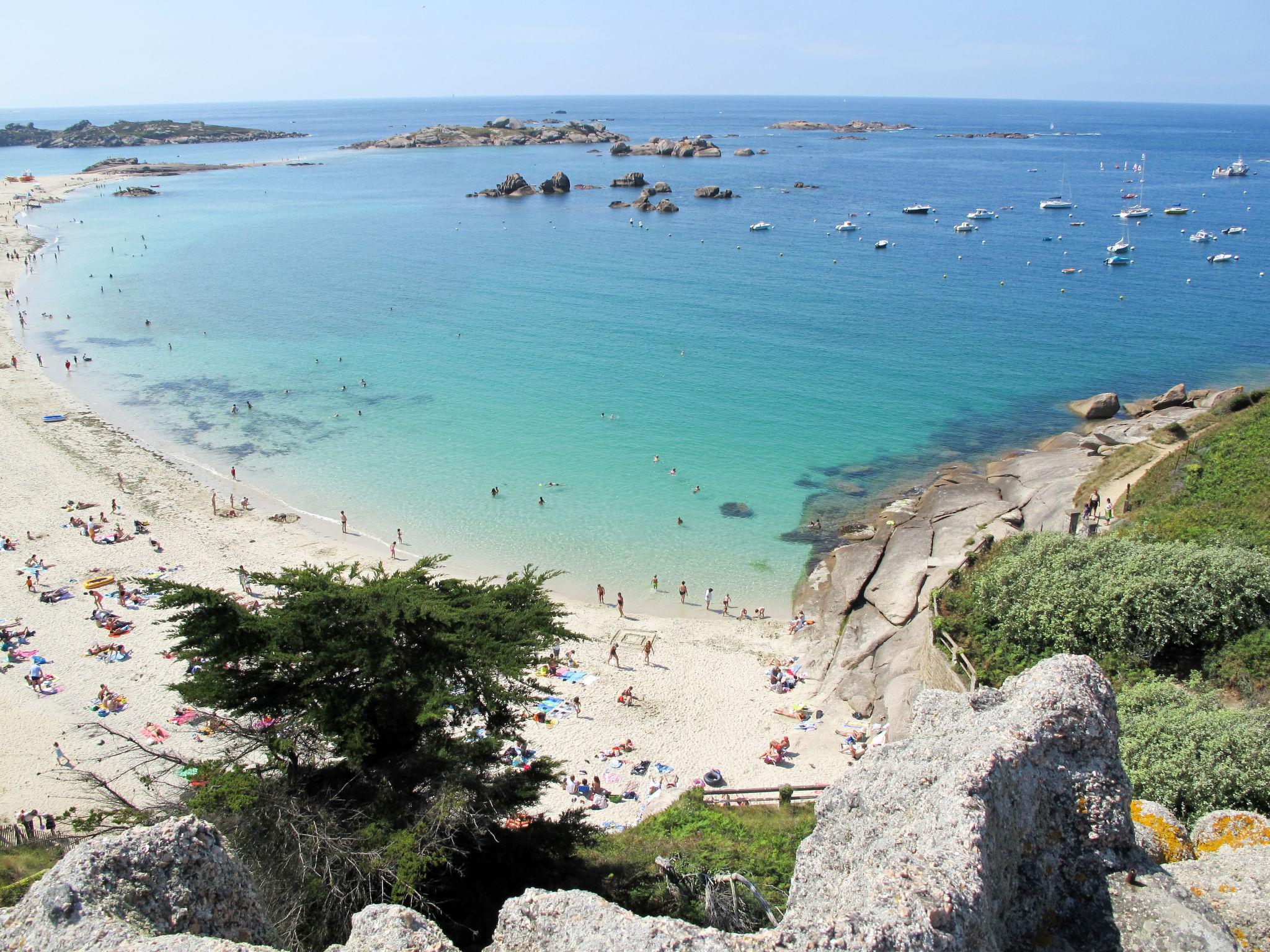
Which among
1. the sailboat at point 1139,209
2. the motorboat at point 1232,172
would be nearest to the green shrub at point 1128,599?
the sailboat at point 1139,209

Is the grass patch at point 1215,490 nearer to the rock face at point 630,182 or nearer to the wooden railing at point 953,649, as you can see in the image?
the wooden railing at point 953,649

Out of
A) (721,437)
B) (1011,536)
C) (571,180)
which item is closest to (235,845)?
→ (1011,536)

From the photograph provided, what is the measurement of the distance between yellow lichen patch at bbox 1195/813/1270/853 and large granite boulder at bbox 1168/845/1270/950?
65 cm

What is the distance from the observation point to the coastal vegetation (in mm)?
13547

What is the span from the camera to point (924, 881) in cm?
689

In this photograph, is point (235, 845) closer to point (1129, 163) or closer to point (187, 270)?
point (187, 270)

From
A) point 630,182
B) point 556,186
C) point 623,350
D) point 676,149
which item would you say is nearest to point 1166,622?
point 623,350

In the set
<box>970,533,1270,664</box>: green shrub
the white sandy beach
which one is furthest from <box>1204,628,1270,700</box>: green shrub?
the white sandy beach

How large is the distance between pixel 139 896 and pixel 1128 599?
64.3 feet

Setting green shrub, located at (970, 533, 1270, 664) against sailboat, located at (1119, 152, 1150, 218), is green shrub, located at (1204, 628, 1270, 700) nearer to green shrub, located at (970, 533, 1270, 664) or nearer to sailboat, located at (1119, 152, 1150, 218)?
green shrub, located at (970, 533, 1270, 664)

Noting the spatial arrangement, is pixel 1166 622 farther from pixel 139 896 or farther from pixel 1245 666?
pixel 139 896

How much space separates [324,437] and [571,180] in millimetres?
110366

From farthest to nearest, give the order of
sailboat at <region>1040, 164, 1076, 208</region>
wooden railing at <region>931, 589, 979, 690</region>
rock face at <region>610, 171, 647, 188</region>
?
rock face at <region>610, 171, 647, 188</region> → sailboat at <region>1040, 164, 1076, 208</region> → wooden railing at <region>931, 589, 979, 690</region>

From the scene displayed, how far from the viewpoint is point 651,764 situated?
943 inches
